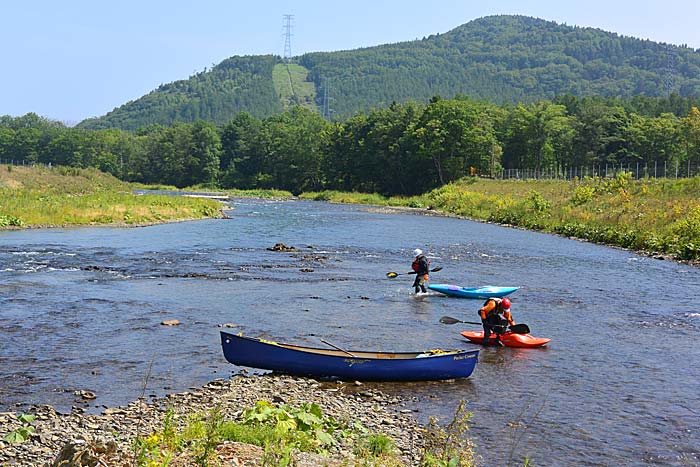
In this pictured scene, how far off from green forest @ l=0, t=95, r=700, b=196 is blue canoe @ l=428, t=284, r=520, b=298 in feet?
210

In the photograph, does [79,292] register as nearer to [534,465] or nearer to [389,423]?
[389,423]

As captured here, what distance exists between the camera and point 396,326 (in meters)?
21.0

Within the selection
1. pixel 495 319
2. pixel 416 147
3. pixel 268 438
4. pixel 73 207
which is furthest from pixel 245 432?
pixel 416 147

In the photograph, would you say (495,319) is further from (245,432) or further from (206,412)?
(245,432)

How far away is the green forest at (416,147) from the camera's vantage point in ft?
345

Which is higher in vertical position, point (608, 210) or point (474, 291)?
point (608, 210)

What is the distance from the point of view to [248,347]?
15086 millimetres

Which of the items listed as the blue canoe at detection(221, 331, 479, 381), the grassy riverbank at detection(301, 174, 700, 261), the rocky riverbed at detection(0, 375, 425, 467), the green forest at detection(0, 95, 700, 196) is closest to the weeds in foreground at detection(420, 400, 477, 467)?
the rocky riverbed at detection(0, 375, 425, 467)

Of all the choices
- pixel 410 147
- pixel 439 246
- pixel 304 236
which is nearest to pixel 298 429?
pixel 439 246

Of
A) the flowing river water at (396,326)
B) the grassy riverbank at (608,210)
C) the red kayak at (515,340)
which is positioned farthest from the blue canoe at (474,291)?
the grassy riverbank at (608,210)

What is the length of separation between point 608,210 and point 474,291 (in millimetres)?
30555

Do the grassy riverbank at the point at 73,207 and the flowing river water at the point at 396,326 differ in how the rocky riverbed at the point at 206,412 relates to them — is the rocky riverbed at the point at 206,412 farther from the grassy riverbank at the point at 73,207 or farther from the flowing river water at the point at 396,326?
the grassy riverbank at the point at 73,207

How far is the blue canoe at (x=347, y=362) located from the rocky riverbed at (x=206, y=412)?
0.28 meters

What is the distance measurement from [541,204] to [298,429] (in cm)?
5450
